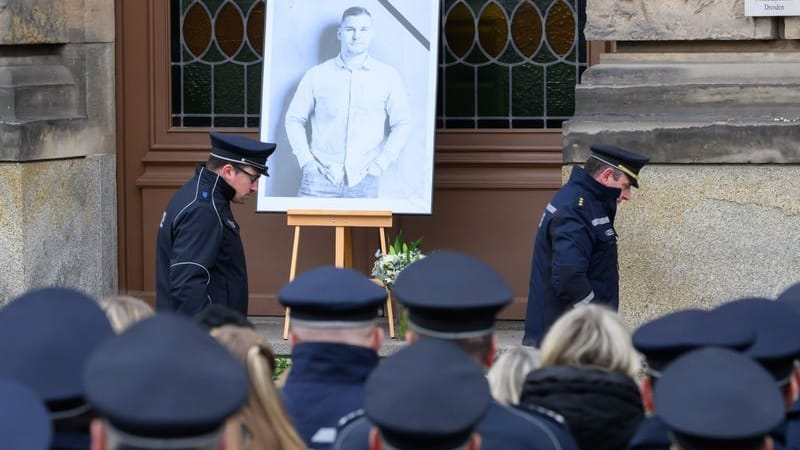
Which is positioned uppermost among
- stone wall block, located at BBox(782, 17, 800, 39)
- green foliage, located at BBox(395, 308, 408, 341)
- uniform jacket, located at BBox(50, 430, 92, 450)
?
stone wall block, located at BBox(782, 17, 800, 39)

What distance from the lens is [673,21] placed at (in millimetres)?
7984

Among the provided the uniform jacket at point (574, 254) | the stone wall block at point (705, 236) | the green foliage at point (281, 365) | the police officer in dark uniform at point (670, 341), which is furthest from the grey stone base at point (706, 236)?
the police officer in dark uniform at point (670, 341)

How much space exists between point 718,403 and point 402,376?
584 millimetres

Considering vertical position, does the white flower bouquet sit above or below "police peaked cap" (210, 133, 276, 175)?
below

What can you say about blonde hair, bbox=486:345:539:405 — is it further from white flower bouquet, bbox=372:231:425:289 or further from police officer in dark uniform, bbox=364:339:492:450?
white flower bouquet, bbox=372:231:425:289

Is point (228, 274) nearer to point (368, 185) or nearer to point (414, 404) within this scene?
point (368, 185)

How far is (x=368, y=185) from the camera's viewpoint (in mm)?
8398

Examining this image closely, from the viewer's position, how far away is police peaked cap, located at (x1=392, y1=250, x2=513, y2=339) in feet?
11.6

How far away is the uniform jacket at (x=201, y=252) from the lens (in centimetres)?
670

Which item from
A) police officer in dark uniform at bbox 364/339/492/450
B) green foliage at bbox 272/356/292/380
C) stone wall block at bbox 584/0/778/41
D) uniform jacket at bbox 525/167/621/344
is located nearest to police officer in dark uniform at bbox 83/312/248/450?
police officer in dark uniform at bbox 364/339/492/450

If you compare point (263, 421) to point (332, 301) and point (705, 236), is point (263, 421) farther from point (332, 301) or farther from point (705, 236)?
point (705, 236)

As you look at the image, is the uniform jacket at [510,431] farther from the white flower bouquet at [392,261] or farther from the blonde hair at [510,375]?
the white flower bouquet at [392,261]

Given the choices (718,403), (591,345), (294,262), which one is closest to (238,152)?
(294,262)

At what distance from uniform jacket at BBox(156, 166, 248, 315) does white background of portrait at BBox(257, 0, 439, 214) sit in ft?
4.94
